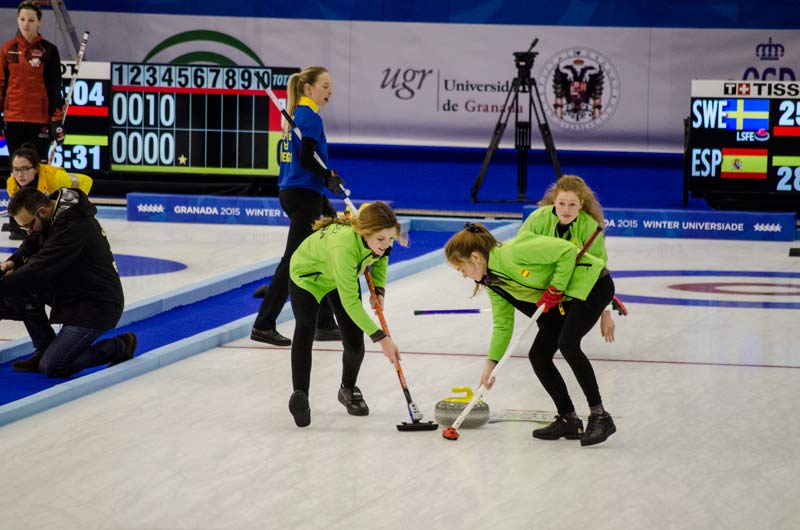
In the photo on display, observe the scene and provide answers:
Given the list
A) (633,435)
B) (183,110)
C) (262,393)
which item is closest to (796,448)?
(633,435)

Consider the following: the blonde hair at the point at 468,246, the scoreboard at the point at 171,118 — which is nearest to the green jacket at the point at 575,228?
the blonde hair at the point at 468,246

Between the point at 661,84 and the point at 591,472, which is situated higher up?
the point at 661,84

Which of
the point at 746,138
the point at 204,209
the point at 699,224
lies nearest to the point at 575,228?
the point at 699,224

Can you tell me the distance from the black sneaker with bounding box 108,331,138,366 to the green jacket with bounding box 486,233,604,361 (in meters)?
1.80

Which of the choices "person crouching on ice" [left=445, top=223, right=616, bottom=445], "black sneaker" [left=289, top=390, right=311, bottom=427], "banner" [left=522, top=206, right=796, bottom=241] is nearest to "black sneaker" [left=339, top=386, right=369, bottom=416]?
"black sneaker" [left=289, top=390, right=311, bottom=427]

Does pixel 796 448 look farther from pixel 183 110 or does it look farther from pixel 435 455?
pixel 183 110

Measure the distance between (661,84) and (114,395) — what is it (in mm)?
11537

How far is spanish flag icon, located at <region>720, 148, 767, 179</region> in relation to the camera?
449 inches

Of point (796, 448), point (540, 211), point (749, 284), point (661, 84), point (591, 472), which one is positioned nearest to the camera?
point (591, 472)

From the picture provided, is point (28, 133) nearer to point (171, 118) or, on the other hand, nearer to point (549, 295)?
point (171, 118)

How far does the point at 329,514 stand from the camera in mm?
3648

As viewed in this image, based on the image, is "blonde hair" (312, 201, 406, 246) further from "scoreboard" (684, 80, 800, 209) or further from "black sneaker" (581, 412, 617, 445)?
"scoreboard" (684, 80, 800, 209)

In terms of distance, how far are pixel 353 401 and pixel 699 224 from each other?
7033mm

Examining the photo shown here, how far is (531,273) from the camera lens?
453 cm
